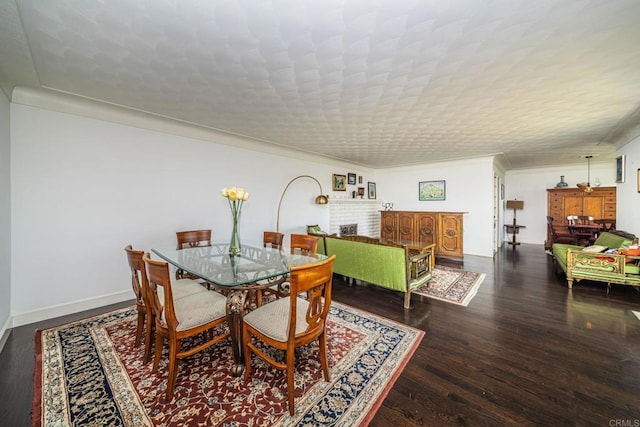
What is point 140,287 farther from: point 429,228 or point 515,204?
point 515,204

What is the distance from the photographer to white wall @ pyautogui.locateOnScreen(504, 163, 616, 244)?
22.8 feet

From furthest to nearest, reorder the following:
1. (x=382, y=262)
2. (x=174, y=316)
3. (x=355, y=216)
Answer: (x=355, y=216) → (x=382, y=262) → (x=174, y=316)

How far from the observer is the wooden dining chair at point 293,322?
1.39m

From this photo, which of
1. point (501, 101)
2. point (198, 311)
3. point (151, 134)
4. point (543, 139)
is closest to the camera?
point (198, 311)

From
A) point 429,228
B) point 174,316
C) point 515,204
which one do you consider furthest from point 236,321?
point 515,204

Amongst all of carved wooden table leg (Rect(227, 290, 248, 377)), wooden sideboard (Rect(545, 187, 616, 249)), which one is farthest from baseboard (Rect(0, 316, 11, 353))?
wooden sideboard (Rect(545, 187, 616, 249))

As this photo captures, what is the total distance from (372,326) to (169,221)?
312 centimetres

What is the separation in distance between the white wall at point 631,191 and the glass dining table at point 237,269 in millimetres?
5277

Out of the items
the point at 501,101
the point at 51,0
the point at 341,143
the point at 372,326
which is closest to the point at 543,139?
the point at 501,101

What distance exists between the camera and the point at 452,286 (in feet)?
11.8

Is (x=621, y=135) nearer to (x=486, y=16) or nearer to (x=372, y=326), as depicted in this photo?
(x=486, y=16)

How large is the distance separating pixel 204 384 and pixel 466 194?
6.50 meters

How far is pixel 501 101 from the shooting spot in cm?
265

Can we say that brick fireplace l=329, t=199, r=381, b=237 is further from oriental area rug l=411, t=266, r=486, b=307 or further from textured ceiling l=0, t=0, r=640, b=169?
textured ceiling l=0, t=0, r=640, b=169
